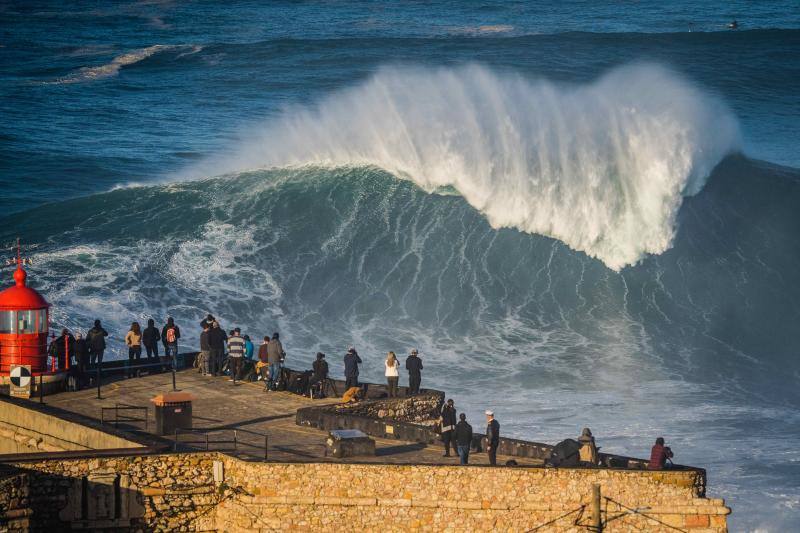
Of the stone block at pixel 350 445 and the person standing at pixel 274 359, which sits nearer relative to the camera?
the stone block at pixel 350 445

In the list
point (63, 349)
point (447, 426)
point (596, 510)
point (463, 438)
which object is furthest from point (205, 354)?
point (596, 510)

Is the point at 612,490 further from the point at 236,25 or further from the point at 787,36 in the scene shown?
the point at 236,25

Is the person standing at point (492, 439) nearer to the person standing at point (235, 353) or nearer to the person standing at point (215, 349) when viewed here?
the person standing at point (235, 353)

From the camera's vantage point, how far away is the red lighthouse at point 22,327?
2261 cm

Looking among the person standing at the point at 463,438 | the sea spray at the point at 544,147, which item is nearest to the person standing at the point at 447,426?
the person standing at the point at 463,438

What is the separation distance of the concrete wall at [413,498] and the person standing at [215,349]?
638 cm

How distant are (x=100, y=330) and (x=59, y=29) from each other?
60249mm

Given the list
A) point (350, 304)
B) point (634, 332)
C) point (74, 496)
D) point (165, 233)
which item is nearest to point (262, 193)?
point (165, 233)

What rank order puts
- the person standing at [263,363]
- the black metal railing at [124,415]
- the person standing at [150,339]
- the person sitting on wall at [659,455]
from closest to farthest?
the person sitting on wall at [659,455] → the black metal railing at [124,415] → the person standing at [263,363] → the person standing at [150,339]

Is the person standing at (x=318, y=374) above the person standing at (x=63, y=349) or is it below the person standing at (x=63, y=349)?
below

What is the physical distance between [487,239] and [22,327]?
18.5 metres

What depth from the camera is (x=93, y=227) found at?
3881 centimetres

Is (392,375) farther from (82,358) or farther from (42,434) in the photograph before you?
(42,434)

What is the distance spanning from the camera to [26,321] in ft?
74.8
